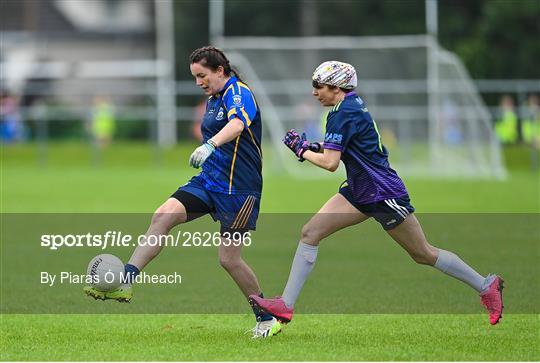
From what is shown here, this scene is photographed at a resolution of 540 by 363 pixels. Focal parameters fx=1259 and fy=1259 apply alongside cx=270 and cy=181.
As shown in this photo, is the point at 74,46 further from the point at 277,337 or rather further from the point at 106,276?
the point at 106,276

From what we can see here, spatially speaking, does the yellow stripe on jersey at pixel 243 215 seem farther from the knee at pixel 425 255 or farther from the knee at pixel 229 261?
the knee at pixel 425 255

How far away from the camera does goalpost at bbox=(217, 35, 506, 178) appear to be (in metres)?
30.9

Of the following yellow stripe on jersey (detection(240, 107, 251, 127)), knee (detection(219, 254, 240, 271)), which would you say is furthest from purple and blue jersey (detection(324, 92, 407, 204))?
knee (detection(219, 254, 240, 271))

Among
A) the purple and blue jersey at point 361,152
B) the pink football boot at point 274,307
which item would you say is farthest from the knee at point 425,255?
the pink football boot at point 274,307

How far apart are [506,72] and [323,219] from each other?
33368mm

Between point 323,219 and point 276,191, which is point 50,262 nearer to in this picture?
point 323,219

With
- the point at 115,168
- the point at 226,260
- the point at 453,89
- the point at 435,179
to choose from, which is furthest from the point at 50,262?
the point at 115,168

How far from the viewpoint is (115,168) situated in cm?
3562

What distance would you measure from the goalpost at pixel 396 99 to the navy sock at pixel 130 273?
22426mm

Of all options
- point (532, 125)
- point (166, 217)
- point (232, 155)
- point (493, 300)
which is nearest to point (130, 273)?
point (166, 217)

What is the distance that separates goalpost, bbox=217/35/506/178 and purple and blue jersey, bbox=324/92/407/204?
22.1 metres

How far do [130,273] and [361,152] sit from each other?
1803 mm

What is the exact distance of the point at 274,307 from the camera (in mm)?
8758

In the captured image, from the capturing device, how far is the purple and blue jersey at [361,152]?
28.4ft
